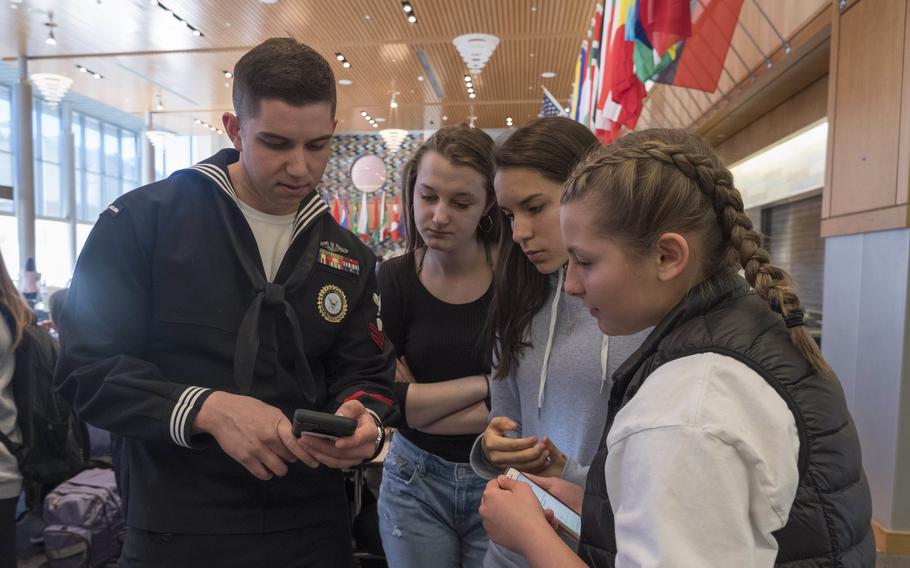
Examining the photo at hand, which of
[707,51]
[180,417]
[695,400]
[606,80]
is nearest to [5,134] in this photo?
[606,80]

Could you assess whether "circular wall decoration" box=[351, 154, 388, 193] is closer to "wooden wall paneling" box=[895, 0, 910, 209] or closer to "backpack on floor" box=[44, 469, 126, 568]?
"backpack on floor" box=[44, 469, 126, 568]

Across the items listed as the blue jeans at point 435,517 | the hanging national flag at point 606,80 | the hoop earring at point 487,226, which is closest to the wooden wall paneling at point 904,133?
the hanging national flag at point 606,80

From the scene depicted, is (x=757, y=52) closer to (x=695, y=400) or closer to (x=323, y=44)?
(x=695, y=400)

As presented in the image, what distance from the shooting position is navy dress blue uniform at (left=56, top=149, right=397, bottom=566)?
4.09 ft

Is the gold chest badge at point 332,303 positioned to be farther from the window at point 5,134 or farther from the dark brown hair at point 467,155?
the window at point 5,134

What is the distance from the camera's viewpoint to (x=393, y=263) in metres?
2.07

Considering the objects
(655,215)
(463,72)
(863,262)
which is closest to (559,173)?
(655,215)

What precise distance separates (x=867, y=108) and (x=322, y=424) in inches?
147

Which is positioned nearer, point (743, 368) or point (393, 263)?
point (743, 368)

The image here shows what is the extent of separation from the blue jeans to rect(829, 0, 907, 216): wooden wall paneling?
2.86 metres

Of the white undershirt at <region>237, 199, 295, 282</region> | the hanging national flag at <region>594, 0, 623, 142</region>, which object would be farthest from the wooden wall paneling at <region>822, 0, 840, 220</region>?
the white undershirt at <region>237, 199, 295, 282</region>

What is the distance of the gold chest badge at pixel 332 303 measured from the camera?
1475 mm

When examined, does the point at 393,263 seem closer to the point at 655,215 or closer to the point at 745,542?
the point at 655,215

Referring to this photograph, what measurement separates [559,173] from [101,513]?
10.3 feet
